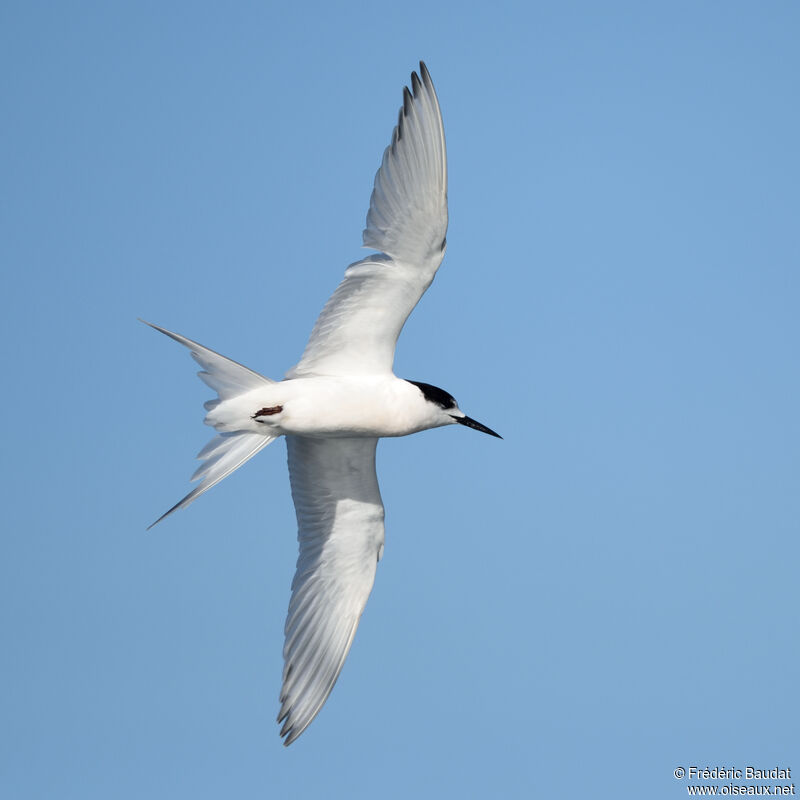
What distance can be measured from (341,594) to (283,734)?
128 cm

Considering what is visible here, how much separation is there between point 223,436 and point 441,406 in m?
1.77

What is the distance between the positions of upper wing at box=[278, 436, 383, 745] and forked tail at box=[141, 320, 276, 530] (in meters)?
1.00

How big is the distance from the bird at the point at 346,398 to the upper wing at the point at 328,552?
0.04 feet

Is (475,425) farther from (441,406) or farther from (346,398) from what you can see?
(346,398)

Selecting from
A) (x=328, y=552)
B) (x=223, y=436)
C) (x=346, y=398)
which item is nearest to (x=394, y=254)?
(x=346, y=398)

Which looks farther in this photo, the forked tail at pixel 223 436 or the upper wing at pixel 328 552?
the upper wing at pixel 328 552

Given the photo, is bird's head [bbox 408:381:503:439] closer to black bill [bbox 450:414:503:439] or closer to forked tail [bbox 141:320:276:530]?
black bill [bbox 450:414:503:439]

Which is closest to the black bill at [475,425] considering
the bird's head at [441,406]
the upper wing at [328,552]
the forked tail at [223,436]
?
the bird's head at [441,406]

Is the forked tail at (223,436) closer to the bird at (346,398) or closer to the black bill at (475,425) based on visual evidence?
the bird at (346,398)

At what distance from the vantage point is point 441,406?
961 centimetres

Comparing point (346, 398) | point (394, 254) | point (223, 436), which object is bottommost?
point (223, 436)

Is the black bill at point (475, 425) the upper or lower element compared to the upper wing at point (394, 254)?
lower

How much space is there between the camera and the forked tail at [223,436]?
29.0 ft

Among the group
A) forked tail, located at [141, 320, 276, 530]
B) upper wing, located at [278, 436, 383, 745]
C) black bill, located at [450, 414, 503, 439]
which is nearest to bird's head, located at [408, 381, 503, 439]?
black bill, located at [450, 414, 503, 439]
